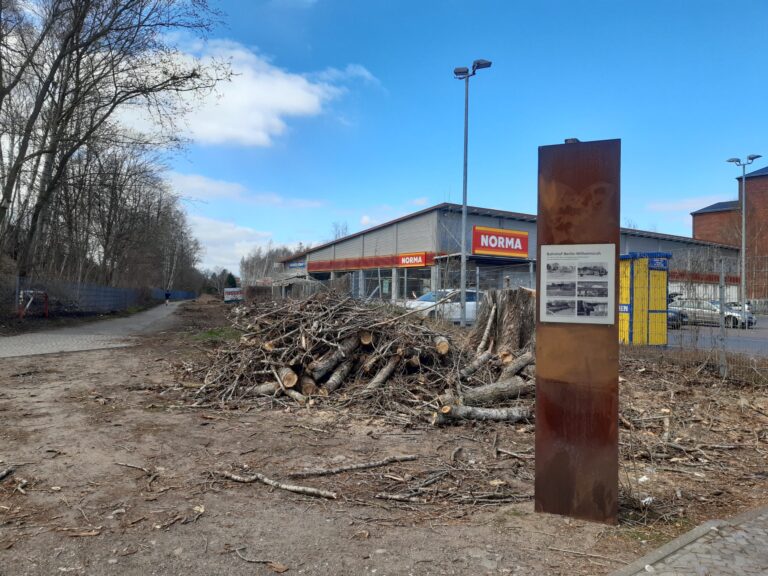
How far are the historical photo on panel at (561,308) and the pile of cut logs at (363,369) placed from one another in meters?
2.97

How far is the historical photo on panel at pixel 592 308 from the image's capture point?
13.0 feet

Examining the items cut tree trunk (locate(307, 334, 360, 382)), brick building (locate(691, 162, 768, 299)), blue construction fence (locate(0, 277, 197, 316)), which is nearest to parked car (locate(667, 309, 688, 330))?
cut tree trunk (locate(307, 334, 360, 382))

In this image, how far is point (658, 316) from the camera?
1192 centimetres

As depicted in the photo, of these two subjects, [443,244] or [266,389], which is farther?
[443,244]

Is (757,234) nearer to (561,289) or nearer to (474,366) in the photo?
(474,366)

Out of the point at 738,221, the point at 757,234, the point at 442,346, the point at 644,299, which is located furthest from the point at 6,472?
the point at 738,221

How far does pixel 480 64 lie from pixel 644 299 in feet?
34.3

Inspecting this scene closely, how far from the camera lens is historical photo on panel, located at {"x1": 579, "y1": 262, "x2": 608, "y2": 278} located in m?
3.96

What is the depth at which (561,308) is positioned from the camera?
4082 millimetres

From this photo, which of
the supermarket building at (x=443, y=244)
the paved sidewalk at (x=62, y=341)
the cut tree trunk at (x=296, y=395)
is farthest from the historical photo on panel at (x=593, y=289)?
the supermarket building at (x=443, y=244)

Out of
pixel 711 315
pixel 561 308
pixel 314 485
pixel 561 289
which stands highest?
pixel 561 289

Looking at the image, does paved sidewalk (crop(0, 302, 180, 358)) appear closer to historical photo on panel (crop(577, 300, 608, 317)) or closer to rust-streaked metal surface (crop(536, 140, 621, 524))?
rust-streaked metal surface (crop(536, 140, 621, 524))

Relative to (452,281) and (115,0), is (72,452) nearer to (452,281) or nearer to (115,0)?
(452,281)

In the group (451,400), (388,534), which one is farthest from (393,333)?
(388,534)
